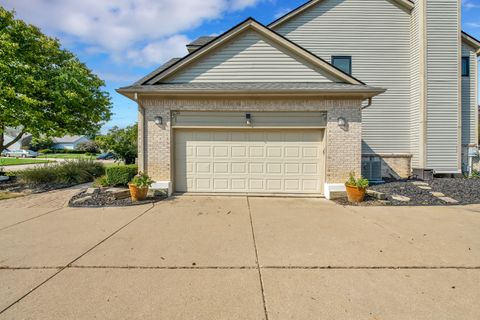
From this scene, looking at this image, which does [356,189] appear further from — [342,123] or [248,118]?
[248,118]

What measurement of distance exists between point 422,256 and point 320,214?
8.05 feet

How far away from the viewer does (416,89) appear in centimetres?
1107

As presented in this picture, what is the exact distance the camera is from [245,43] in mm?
8602

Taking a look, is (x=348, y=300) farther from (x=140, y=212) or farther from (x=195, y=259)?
(x=140, y=212)

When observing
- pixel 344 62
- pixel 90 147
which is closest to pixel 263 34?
pixel 344 62

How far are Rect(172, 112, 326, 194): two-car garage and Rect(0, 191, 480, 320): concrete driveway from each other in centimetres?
228

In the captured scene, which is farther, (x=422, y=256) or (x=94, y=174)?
(x=94, y=174)

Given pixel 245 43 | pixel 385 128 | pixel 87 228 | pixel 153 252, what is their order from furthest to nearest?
pixel 385 128 → pixel 245 43 → pixel 87 228 → pixel 153 252

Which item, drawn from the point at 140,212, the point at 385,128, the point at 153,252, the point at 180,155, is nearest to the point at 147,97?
the point at 180,155

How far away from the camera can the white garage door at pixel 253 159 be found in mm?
8141

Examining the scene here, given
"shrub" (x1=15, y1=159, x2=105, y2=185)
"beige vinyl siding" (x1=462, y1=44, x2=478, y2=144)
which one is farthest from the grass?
"beige vinyl siding" (x1=462, y1=44, x2=478, y2=144)

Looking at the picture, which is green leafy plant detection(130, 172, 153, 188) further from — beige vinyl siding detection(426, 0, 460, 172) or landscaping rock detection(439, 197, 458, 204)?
beige vinyl siding detection(426, 0, 460, 172)

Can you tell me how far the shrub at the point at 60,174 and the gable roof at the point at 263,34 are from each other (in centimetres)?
613

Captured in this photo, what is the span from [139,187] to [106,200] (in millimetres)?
1054
